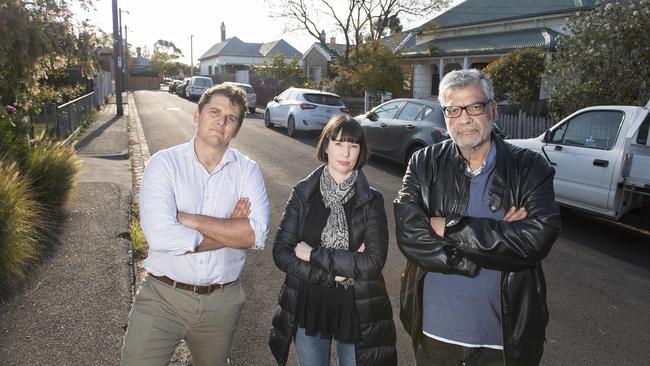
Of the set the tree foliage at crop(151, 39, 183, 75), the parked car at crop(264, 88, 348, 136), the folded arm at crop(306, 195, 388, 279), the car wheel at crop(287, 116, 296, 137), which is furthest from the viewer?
the tree foliage at crop(151, 39, 183, 75)

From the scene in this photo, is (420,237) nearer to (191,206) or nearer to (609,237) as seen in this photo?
(191,206)

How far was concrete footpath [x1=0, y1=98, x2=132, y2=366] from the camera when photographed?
3.27 m

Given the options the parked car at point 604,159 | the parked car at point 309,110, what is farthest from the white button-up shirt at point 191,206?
the parked car at point 309,110

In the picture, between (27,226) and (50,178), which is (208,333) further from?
(50,178)

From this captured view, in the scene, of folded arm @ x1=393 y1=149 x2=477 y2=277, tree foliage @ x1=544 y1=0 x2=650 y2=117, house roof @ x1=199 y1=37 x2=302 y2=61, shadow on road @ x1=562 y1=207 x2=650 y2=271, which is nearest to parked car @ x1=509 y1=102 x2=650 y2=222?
shadow on road @ x1=562 y1=207 x2=650 y2=271

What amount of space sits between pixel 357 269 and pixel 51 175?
548cm

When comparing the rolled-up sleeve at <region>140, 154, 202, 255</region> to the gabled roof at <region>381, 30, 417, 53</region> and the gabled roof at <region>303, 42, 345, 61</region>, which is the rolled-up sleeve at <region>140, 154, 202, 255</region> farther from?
the gabled roof at <region>303, 42, 345, 61</region>

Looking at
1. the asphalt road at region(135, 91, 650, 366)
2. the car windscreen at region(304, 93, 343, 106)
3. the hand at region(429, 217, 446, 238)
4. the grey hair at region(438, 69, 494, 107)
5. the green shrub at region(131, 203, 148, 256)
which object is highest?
the grey hair at region(438, 69, 494, 107)

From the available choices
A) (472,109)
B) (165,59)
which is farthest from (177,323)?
(165,59)

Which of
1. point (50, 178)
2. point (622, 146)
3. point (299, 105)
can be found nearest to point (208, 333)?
point (50, 178)

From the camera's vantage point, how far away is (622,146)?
20.6ft

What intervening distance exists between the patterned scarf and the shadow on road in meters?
4.54

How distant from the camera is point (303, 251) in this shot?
8.21ft

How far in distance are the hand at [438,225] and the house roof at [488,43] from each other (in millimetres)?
15790
